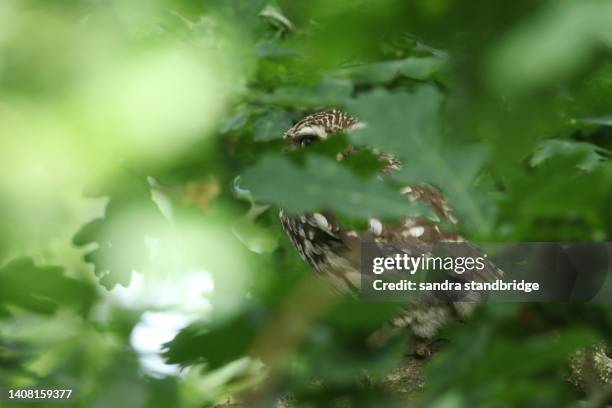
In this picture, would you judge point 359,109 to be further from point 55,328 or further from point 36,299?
point 55,328

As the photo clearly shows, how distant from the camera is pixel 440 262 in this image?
627 mm

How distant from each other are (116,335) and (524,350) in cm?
41

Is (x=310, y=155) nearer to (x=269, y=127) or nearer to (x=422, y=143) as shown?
(x=422, y=143)

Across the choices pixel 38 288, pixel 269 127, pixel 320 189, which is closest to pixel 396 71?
pixel 269 127

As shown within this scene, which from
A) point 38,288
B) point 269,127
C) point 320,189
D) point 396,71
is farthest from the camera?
point 269,127

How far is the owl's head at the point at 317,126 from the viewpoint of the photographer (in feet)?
6.81

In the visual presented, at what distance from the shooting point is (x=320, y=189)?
465 mm

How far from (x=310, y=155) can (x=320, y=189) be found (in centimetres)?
4

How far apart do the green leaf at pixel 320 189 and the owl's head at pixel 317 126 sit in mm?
1480

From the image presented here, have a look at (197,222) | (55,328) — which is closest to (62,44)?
(55,328)

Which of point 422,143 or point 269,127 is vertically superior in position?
point 269,127

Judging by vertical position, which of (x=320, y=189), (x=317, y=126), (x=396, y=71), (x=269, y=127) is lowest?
(x=320, y=189)

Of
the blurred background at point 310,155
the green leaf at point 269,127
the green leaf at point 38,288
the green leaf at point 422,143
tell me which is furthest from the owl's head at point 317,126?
the green leaf at point 422,143

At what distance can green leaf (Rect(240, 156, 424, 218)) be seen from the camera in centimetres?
45
